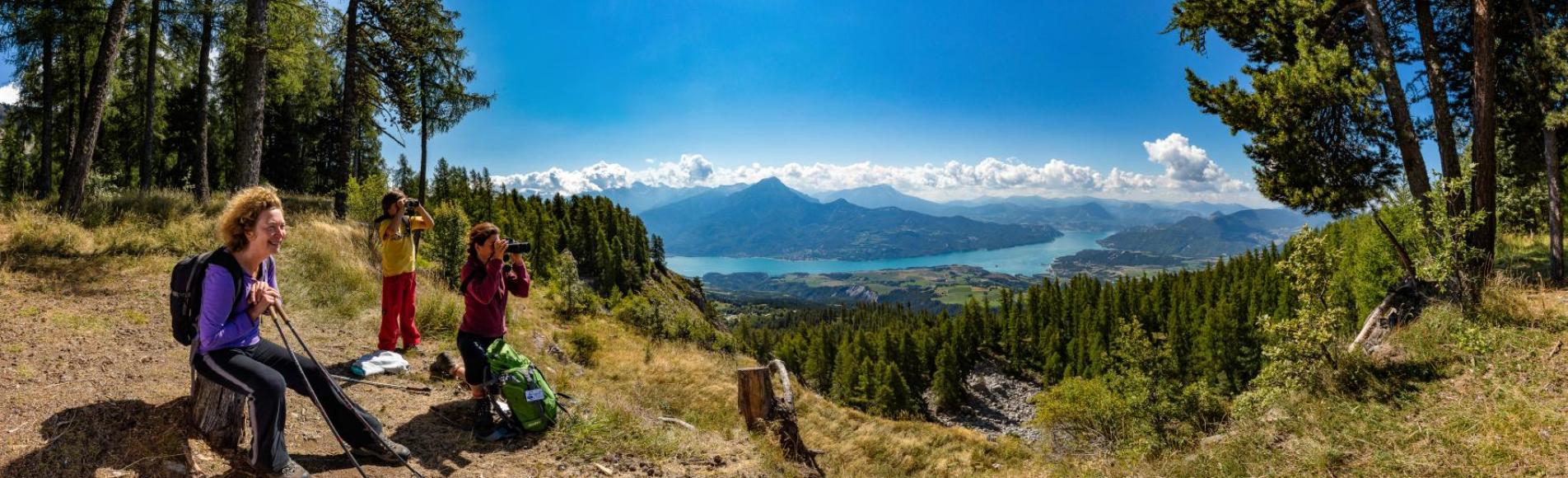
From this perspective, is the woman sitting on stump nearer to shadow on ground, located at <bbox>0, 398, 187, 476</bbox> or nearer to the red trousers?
shadow on ground, located at <bbox>0, 398, 187, 476</bbox>

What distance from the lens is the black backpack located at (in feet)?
11.5

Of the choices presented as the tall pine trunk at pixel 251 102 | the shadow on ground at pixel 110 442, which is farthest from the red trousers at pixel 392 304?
the tall pine trunk at pixel 251 102

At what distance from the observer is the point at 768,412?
7.16 metres

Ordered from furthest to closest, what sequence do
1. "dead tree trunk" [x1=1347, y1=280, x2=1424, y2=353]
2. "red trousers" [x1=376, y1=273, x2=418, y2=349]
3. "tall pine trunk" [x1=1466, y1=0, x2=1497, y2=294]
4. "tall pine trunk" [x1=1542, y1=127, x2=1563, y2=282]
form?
"tall pine trunk" [x1=1542, y1=127, x2=1563, y2=282]
"tall pine trunk" [x1=1466, y1=0, x2=1497, y2=294]
"dead tree trunk" [x1=1347, y1=280, x2=1424, y2=353]
"red trousers" [x1=376, y1=273, x2=418, y2=349]

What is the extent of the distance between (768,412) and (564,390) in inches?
102

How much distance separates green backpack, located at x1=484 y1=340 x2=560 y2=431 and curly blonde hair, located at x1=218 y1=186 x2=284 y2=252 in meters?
2.06

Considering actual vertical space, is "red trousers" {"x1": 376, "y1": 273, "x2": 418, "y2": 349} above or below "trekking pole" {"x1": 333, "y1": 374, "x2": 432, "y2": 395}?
above

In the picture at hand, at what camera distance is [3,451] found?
11.3ft

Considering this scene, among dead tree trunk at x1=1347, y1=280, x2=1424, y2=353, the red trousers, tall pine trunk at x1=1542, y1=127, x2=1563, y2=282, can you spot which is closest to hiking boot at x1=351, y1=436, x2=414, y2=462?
the red trousers

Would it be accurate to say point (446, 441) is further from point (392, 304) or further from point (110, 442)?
point (392, 304)

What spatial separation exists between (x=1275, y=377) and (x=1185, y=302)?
7067 cm

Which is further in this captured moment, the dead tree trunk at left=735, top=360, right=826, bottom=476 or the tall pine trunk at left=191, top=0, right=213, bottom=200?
the tall pine trunk at left=191, top=0, right=213, bottom=200

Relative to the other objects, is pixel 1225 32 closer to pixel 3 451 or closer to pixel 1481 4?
pixel 1481 4

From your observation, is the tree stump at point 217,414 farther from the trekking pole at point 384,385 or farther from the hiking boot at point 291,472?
the trekking pole at point 384,385
